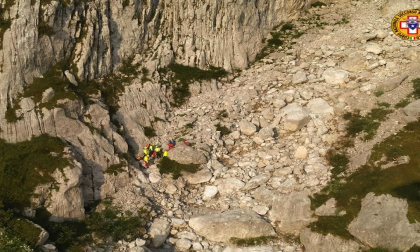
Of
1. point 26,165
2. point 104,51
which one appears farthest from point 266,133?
point 26,165

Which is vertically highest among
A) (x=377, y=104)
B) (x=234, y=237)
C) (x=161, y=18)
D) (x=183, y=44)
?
(x=161, y=18)

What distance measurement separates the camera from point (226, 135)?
2417 centimetres

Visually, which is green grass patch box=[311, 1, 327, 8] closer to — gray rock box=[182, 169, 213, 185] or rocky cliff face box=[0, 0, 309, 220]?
rocky cliff face box=[0, 0, 309, 220]

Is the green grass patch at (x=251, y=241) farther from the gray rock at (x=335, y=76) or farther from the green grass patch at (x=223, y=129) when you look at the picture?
the gray rock at (x=335, y=76)

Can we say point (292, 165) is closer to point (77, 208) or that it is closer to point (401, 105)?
point (401, 105)

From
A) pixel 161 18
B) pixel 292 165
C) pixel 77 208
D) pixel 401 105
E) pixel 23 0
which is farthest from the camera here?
pixel 161 18

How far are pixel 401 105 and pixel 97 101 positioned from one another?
19.4m

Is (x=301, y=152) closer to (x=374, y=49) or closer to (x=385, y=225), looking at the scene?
(x=385, y=225)

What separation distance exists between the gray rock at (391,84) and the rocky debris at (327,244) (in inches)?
510

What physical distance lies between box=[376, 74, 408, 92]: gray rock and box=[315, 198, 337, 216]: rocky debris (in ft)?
35.8

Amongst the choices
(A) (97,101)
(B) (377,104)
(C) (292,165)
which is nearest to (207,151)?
(C) (292,165)

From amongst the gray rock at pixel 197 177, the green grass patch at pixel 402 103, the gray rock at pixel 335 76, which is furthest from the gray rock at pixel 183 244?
the gray rock at pixel 335 76

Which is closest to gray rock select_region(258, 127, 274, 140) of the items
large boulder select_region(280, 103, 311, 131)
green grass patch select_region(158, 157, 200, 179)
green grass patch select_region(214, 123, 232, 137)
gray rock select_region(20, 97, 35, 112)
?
large boulder select_region(280, 103, 311, 131)

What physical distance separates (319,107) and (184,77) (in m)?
10.5
